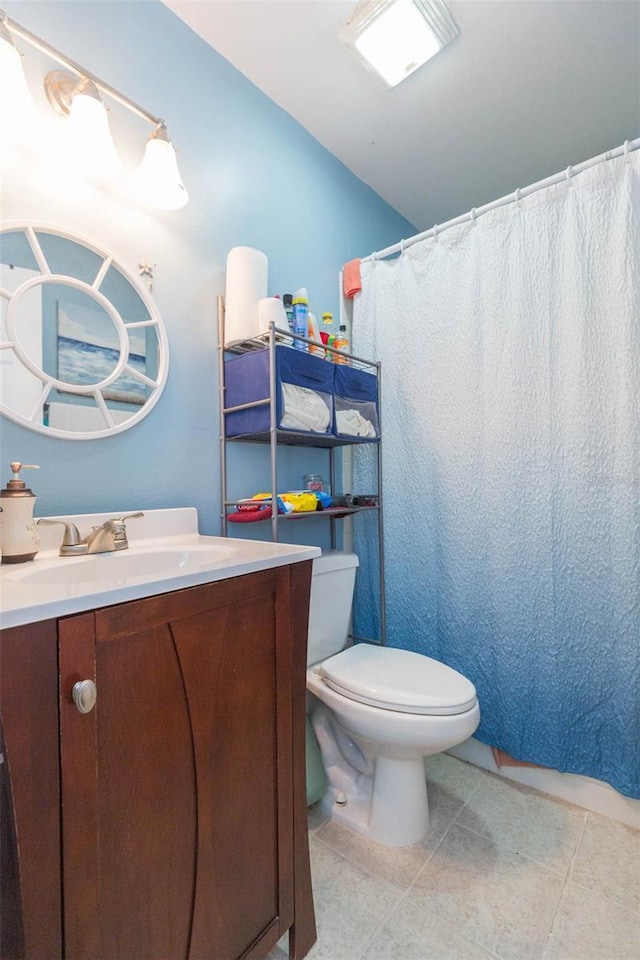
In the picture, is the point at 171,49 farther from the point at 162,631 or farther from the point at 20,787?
the point at 20,787

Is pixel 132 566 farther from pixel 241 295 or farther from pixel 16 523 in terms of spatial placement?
pixel 241 295

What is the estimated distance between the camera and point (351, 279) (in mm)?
1817

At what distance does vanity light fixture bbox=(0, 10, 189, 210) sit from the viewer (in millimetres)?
886

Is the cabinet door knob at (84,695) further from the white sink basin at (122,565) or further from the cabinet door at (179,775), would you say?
the white sink basin at (122,565)

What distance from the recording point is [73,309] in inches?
40.8

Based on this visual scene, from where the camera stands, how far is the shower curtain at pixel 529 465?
123cm

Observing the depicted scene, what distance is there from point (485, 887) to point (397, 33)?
2422 mm

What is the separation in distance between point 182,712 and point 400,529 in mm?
1174

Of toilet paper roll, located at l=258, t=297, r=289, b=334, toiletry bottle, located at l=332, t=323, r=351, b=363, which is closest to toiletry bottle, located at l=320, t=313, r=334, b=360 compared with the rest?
toiletry bottle, located at l=332, t=323, r=351, b=363

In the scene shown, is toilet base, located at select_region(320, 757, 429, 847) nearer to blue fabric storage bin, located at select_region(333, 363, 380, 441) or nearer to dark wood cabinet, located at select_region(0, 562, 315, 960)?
dark wood cabinet, located at select_region(0, 562, 315, 960)

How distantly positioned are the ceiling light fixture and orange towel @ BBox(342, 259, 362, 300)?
597mm

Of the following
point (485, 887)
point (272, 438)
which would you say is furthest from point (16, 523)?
point (485, 887)

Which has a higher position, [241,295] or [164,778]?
[241,295]

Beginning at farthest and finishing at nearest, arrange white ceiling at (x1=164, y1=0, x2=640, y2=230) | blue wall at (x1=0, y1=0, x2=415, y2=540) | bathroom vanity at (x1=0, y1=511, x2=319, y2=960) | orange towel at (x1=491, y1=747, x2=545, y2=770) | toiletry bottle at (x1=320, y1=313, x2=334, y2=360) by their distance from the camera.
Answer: toiletry bottle at (x1=320, y1=313, x2=334, y2=360) → orange towel at (x1=491, y1=747, x2=545, y2=770) → white ceiling at (x1=164, y1=0, x2=640, y2=230) → blue wall at (x1=0, y1=0, x2=415, y2=540) → bathroom vanity at (x1=0, y1=511, x2=319, y2=960)
